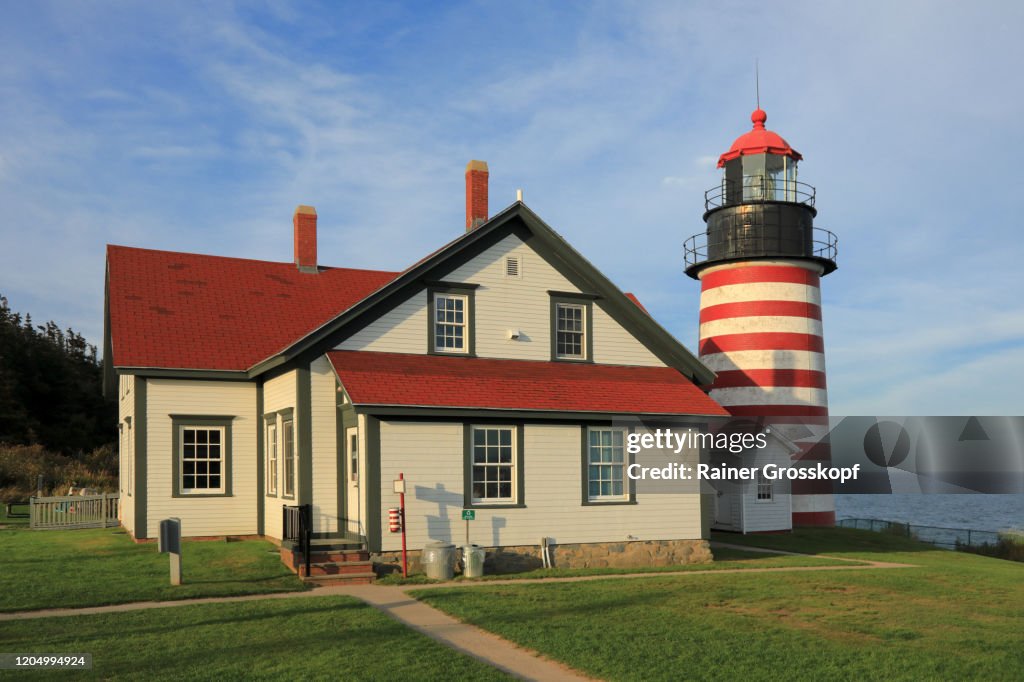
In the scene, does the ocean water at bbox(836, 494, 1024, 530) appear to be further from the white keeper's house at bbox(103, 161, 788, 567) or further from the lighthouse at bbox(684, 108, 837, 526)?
the white keeper's house at bbox(103, 161, 788, 567)

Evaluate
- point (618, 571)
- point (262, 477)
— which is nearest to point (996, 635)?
point (618, 571)

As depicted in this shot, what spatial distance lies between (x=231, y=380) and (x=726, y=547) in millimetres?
12847

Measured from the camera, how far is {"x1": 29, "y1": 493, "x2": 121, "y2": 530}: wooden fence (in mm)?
24531

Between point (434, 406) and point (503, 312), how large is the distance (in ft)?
11.6

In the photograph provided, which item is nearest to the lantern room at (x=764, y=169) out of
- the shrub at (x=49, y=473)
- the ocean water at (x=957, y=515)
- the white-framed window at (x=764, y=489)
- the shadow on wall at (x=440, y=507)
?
the white-framed window at (x=764, y=489)

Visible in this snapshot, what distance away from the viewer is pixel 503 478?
18.8 metres

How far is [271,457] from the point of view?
70.6 ft

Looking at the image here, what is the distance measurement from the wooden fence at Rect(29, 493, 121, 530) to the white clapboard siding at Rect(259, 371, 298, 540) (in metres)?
5.93

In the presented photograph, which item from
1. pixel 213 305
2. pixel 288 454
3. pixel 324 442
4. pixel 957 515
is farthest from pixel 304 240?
pixel 957 515

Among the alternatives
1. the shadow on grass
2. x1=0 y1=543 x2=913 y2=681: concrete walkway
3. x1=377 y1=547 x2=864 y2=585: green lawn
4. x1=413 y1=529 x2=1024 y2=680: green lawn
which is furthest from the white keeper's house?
the shadow on grass

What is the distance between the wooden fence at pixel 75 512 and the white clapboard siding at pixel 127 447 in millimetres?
356

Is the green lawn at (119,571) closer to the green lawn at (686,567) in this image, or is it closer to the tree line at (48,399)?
the green lawn at (686,567)

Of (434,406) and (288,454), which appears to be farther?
(288,454)

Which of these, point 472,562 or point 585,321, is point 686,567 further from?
point 585,321
